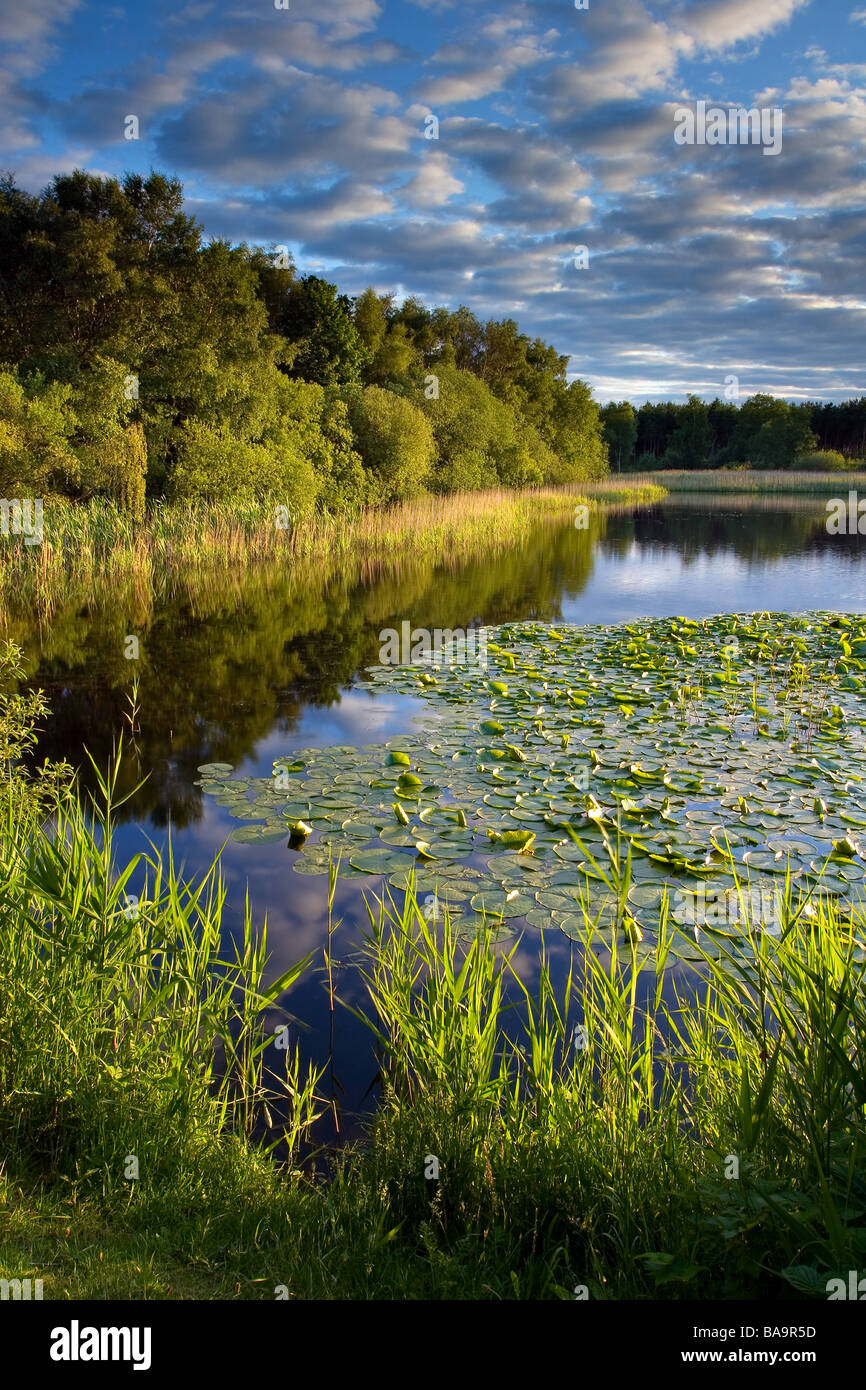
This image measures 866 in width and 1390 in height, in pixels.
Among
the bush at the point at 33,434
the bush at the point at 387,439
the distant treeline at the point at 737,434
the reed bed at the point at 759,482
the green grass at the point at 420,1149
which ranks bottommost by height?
the green grass at the point at 420,1149

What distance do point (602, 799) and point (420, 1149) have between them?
3.62 m

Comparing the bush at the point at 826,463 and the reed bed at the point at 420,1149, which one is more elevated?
the bush at the point at 826,463

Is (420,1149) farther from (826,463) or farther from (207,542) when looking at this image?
(826,463)

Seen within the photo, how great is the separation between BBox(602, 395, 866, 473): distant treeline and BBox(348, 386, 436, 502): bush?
5275cm

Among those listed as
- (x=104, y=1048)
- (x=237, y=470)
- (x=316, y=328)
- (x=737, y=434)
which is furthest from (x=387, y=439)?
(x=737, y=434)

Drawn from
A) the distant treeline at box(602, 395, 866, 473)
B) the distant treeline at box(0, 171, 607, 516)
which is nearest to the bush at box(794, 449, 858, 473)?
the distant treeline at box(602, 395, 866, 473)

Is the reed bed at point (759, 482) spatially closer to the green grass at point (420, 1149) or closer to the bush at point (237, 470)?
the bush at point (237, 470)

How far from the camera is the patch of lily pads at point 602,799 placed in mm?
4551

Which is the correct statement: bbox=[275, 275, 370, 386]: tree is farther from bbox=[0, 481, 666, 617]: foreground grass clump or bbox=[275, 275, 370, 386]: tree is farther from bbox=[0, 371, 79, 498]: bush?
bbox=[0, 371, 79, 498]: bush

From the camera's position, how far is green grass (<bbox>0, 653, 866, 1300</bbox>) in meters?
2.04

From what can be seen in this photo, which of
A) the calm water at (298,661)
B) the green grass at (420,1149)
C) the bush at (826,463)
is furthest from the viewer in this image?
the bush at (826,463)

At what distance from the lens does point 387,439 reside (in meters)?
29.2

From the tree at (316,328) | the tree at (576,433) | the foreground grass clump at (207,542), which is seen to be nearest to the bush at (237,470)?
the foreground grass clump at (207,542)

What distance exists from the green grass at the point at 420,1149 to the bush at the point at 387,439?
26.8 metres
